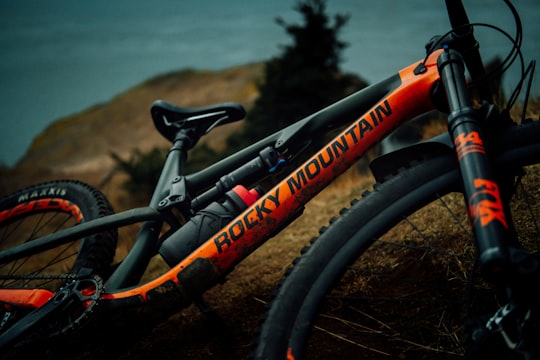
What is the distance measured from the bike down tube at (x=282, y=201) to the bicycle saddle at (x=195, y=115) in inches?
26.8

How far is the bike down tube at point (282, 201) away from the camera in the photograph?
45.8 inches

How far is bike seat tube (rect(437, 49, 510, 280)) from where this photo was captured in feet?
2.44

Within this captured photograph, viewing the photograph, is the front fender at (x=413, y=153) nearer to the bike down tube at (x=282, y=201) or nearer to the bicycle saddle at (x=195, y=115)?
the bike down tube at (x=282, y=201)

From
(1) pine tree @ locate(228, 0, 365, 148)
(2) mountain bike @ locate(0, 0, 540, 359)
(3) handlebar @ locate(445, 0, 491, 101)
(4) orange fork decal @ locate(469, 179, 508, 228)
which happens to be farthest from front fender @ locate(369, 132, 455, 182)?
(1) pine tree @ locate(228, 0, 365, 148)

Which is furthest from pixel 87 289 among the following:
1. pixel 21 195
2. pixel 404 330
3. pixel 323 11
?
pixel 323 11

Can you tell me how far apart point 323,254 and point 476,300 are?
2.54 feet

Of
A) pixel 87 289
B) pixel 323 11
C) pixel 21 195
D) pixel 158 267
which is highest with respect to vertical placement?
pixel 323 11

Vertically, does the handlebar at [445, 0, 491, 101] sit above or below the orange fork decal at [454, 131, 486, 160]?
above

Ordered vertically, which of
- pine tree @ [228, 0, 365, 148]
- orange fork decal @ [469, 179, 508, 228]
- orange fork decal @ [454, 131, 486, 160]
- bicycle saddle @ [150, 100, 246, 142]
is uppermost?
pine tree @ [228, 0, 365, 148]

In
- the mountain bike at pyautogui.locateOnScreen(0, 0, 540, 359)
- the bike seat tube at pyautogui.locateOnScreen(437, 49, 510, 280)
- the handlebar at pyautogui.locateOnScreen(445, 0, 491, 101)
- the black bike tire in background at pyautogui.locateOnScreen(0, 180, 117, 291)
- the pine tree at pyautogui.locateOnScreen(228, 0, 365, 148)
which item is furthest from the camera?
the pine tree at pyautogui.locateOnScreen(228, 0, 365, 148)

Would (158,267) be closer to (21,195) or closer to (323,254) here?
(21,195)

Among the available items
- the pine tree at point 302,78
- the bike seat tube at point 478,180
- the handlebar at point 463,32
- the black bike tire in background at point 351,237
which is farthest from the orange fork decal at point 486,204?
the pine tree at point 302,78

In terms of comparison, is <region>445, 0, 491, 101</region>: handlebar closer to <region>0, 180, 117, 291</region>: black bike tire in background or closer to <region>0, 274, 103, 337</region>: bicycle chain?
<region>0, 274, 103, 337</region>: bicycle chain

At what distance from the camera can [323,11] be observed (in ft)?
23.2
